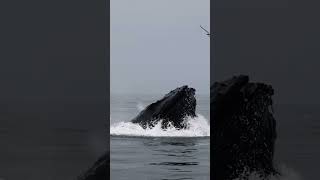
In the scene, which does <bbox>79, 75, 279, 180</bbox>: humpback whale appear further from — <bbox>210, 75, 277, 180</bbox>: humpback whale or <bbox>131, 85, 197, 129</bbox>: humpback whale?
<bbox>131, 85, 197, 129</bbox>: humpback whale

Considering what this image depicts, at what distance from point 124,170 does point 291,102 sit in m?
4.78

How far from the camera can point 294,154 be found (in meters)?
10.6

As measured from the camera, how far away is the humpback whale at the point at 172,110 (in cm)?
2222

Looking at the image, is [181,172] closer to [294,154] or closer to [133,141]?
[294,154]

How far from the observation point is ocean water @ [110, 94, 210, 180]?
13.7 metres

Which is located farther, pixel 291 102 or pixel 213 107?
pixel 213 107

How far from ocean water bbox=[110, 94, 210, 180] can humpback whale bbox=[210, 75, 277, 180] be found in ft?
4.29

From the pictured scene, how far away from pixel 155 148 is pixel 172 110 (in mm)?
4203
